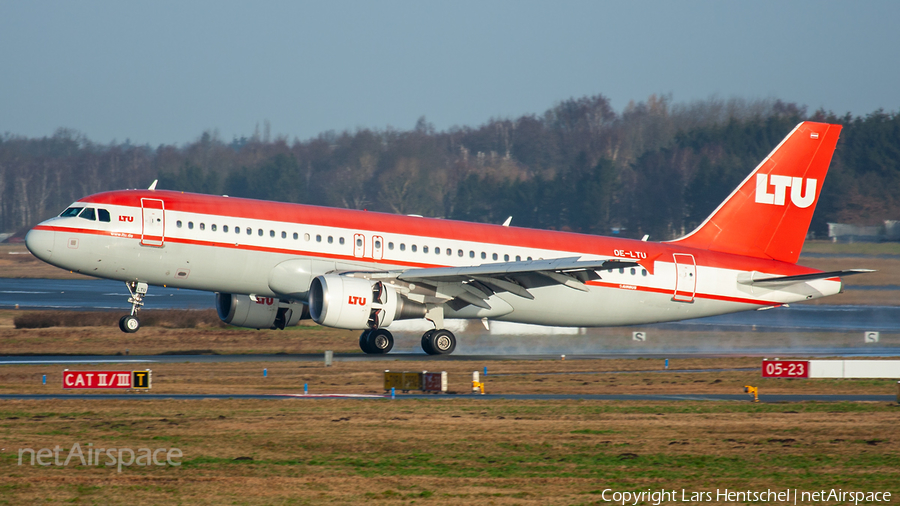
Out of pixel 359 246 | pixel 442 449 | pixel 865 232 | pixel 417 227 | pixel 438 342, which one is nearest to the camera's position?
pixel 442 449

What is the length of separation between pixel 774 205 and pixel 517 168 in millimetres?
88542

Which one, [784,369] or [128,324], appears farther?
[128,324]

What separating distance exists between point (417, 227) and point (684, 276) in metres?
10.5

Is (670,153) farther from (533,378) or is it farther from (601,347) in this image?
(533,378)

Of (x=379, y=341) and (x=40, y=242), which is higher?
(x=40, y=242)

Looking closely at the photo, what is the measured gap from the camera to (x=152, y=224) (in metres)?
31.4

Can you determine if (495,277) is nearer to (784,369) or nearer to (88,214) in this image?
(784,369)

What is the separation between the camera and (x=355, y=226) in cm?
3325

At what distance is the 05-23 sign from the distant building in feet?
142

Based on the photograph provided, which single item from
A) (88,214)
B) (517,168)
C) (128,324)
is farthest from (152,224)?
(517,168)

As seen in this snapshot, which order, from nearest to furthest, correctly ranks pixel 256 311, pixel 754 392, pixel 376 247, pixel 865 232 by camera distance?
1. pixel 754 392
2. pixel 376 247
3. pixel 256 311
4. pixel 865 232

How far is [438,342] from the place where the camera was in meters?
33.6

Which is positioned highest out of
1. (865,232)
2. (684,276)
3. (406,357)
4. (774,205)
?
(865,232)

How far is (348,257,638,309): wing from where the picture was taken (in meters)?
31.5
